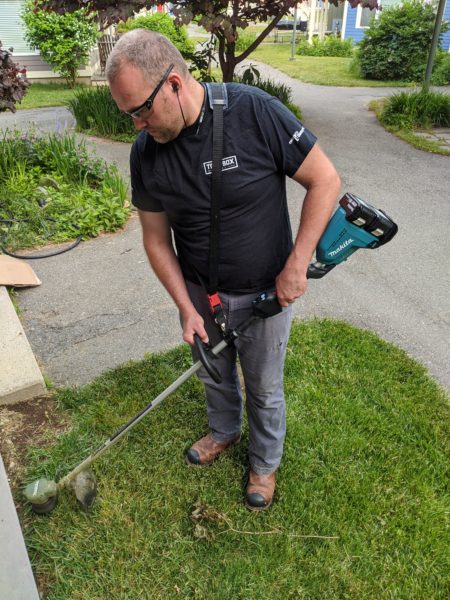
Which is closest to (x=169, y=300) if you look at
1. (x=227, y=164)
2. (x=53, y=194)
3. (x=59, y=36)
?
(x=53, y=194)

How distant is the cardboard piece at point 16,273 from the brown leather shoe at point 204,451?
2.42m

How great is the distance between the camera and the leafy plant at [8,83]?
5.18 meters

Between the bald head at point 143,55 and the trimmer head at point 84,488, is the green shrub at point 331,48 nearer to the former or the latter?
the bald head at point 143,55

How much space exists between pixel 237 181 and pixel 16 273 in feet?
10.3

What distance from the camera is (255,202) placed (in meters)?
1.83

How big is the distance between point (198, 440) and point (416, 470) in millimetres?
1172

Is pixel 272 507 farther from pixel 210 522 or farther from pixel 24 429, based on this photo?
pixel 24 429

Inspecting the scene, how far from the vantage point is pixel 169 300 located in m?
4.12

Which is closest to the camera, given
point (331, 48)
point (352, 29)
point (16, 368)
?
point (16, 368)

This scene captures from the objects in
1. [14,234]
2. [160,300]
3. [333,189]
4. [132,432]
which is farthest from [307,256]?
[14,234]

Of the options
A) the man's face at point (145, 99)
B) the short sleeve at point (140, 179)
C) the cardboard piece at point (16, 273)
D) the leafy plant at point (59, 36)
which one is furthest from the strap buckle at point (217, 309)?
the leafy plant at point (59, 36)

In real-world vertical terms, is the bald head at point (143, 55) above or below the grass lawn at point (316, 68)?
above

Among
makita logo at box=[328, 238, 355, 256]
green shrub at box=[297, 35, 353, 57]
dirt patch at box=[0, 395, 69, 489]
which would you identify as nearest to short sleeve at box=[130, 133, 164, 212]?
makita logo at box=[328, 238, 355, 256]

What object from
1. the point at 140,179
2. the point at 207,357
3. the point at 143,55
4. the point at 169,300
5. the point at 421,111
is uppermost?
the point at 143,55
